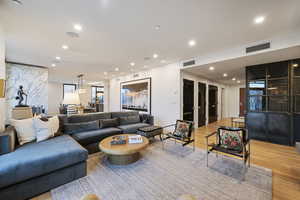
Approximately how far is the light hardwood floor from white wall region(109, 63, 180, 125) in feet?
5.76

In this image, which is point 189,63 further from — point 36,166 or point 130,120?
point 36,166

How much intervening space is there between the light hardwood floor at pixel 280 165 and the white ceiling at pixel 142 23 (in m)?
2.82

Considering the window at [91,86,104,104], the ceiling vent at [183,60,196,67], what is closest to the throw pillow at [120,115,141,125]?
the ceiling vent at [183,60,196,67]

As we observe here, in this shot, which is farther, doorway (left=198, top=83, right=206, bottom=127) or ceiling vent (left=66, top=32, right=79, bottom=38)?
doorway (left=198, top=83, right=206, bottom=127)

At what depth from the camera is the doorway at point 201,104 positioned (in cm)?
632

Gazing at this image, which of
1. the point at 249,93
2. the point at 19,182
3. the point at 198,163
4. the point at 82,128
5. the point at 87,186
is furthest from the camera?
the point at 249,93

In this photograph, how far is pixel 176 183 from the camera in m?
2.03

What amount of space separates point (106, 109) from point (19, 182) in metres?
8.05

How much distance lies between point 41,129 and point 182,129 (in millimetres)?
3291

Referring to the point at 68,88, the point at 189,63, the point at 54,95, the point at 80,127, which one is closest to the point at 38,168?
the point at 80,127

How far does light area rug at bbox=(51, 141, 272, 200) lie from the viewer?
180 centimetres

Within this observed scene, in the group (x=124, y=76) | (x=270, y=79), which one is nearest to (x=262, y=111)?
(x=270, y=79)

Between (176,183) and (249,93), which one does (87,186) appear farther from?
(249,93)

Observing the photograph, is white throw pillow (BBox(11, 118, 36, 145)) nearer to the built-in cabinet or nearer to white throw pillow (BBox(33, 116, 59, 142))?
white throw pillow (BBox(33, 116, 59, 142))
